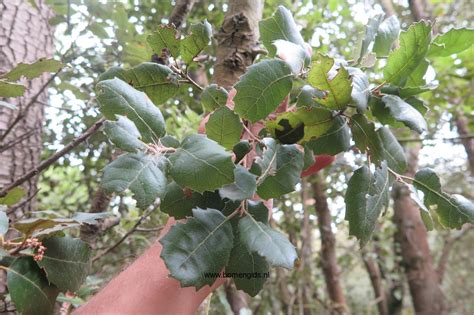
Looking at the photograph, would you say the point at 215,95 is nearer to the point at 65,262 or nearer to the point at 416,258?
the point at 65,262

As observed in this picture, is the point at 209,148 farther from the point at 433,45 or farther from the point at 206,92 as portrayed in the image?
the point at 433,45

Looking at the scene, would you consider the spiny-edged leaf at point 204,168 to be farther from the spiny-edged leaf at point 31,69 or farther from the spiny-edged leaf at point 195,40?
the spiny-edged leaf at point 31,69

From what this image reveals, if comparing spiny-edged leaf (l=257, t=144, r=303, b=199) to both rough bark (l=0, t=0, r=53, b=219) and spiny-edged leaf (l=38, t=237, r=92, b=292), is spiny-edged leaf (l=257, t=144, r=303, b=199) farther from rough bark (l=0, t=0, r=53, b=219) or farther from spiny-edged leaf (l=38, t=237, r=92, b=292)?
rough bark (l=0, t=0, r=53, b=219)

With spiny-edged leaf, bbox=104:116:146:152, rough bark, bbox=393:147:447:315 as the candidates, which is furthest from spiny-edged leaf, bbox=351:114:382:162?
rough bark, bbox=393:147:447:315

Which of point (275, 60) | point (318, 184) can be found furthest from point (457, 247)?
point (275, 60)

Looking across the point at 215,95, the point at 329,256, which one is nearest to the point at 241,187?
the point at 215,95
